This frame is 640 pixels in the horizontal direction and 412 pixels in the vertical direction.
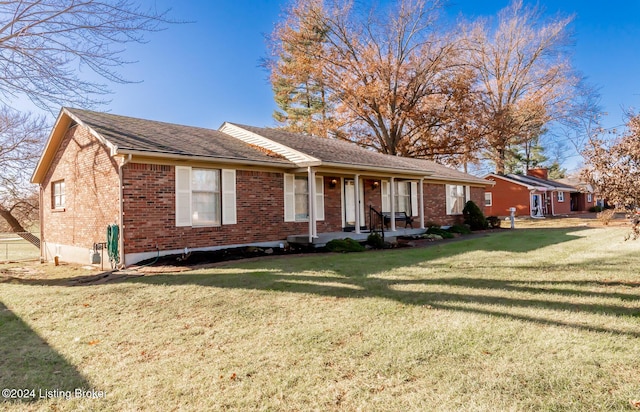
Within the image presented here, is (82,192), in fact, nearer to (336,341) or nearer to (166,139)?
(166,139)

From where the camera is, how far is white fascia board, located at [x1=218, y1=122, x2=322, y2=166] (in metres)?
11.6

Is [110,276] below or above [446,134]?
below

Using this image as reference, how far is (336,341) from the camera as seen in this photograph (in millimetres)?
3867

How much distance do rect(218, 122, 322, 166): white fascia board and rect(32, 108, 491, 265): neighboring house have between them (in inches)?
1.4

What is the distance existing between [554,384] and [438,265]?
5.31 metres

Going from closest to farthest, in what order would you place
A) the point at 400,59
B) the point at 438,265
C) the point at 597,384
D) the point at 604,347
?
the point at 597,384 < the point at 604,347 < the point at 438,265 < the point at 400,59

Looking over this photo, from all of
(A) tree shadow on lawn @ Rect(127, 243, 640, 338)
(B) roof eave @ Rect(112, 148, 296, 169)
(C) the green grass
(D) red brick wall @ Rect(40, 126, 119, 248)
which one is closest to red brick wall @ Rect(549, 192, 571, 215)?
(A) tree shadow on lawn @ Rect(127, 243, 640, 338)

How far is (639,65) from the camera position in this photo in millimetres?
11359

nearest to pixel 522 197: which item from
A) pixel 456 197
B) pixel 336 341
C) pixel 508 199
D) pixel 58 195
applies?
pixel 508 199

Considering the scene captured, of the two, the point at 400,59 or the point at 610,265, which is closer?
the point at 610,265

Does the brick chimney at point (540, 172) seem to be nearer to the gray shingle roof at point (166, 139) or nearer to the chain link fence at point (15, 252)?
the gray shingle roof at point (166, 139)

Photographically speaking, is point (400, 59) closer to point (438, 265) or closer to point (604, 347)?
point (438, 265)

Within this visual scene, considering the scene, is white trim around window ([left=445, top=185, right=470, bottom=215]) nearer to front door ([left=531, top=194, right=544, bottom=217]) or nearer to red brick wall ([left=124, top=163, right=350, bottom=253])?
red brick wall ([left=124, top=163, right=350, bottom=253])

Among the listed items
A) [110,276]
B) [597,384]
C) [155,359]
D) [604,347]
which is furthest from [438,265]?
[110,276]
